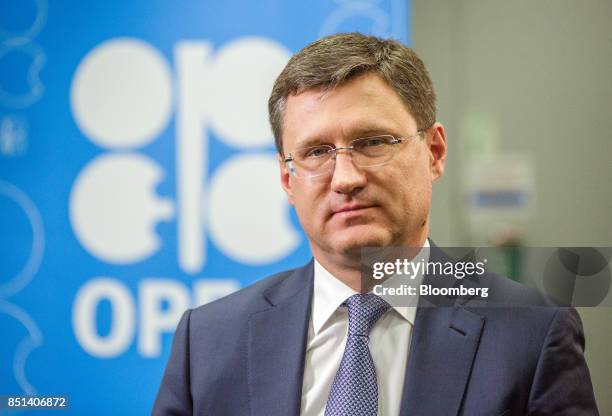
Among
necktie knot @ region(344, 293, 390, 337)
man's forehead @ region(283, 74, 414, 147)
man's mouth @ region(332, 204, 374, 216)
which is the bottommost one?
necktie knot @ region(344, 293, 390, 337)

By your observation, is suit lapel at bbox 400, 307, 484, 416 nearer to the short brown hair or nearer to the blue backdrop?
the short brown hair

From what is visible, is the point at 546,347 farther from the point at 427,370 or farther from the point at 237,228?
the point at 237,228

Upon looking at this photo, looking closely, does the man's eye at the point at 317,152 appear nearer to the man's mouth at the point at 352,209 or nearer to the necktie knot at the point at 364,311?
the man's mouth at the point at 352,209

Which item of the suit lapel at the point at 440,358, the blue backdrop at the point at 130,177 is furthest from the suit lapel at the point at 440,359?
the blue backdrop at the point at 130,177

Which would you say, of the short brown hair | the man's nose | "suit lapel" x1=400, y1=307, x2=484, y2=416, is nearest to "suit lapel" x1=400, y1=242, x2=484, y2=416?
"suit lapel" x1=400, y1=307, x2=484, y2=416

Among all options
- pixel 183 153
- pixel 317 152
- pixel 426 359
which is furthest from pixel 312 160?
pixel 183 153

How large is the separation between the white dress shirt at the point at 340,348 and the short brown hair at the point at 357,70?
1.08ft

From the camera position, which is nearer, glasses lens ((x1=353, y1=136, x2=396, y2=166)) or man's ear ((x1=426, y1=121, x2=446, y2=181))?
glasses lens ((x1=353, y1=136, x2=396, y2=166))

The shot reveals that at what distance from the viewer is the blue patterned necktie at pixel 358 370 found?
1.20 metres

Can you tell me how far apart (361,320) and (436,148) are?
43 cm

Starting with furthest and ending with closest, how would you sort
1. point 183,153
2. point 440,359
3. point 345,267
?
1. point 183,153
2. point 345,267
3. point 440,359

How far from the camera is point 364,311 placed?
1276 millimetres

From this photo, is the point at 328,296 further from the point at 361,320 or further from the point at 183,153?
the point at 183,153

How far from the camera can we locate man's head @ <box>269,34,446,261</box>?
1246 mm
